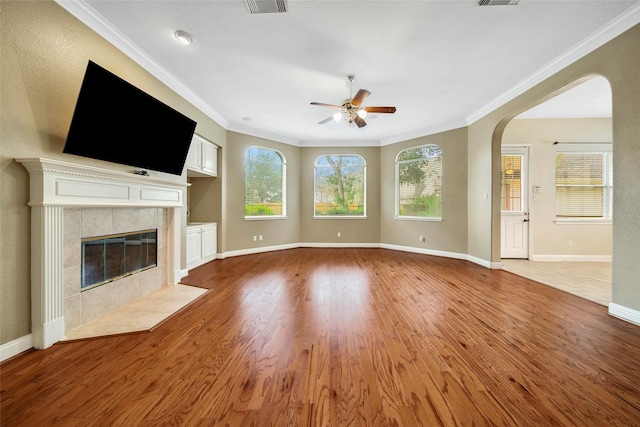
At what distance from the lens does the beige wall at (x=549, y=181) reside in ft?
16.4

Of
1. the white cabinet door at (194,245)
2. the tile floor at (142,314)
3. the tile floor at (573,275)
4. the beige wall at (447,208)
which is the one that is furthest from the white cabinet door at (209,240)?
the tile floor at (573,275)

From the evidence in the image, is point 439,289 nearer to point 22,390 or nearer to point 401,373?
point 401,373

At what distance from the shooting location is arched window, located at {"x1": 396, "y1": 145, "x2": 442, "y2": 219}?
5.63 m

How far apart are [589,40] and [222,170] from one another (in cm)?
549

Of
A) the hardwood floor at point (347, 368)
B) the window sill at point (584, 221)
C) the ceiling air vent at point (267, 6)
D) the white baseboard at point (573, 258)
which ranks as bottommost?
the hardwood floor at point (347, 368)

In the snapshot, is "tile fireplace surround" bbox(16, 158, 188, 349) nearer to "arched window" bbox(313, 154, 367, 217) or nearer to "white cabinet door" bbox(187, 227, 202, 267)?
"white cabinet door" bbox(187, 227, 202, 267)

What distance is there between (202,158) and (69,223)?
8.27ft

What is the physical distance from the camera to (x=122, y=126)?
2.36m

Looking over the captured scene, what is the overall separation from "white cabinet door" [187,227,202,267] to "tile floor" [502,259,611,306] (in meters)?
5.40

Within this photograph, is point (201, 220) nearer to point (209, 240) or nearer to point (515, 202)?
point (209, 240)

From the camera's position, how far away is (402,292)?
10.3ft

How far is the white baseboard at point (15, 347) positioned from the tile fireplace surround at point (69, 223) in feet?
0.11

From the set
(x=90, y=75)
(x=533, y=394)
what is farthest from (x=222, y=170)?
(x=533, y=394)

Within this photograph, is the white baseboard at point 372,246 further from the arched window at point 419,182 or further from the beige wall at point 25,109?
the beige wall at point 25,109
